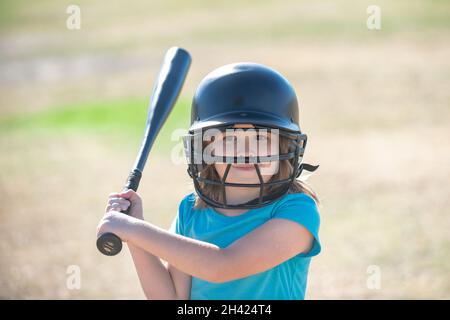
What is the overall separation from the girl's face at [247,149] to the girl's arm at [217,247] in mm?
196

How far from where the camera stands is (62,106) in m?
13.5

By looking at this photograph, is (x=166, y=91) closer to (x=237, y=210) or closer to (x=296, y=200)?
(x=237, y=210)

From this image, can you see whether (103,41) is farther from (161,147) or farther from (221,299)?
(221,299)

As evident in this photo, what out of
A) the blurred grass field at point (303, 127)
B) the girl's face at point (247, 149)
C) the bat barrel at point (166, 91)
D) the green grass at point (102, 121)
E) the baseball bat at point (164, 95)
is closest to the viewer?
the girl's face at point (247, 149)

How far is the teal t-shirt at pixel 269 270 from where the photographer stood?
2910 millimetres

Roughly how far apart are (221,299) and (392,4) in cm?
1964

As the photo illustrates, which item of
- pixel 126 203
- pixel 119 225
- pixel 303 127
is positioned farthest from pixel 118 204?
pixel 303 127

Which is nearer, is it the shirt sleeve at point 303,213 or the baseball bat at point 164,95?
the shirt sleeve at point 303,213

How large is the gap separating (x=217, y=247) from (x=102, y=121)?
9.54 meters

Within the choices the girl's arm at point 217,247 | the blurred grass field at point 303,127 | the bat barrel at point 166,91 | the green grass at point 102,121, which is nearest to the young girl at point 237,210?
the girl's arm at point 217,247

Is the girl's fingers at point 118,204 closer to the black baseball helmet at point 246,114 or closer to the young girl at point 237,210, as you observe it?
the young girl at point 237,210

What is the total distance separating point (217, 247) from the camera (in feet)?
9.30
